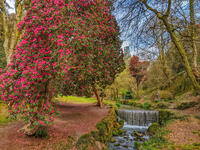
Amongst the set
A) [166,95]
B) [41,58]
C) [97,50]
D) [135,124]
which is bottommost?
[135,124]

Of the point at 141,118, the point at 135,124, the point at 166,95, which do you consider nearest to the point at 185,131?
the point at 141,118

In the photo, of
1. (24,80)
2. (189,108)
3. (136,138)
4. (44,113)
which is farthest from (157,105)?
(24,80)

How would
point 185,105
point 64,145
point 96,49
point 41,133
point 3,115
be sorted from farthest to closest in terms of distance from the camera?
point 185,105, point 3,115, point 96,49, point 41,133, point 64,145

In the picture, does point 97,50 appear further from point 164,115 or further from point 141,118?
point 164,115

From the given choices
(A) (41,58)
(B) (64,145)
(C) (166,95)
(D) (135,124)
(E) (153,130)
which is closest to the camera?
(A) (41,58)

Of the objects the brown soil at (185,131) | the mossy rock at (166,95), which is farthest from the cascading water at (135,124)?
the mossy rock at (166,95)

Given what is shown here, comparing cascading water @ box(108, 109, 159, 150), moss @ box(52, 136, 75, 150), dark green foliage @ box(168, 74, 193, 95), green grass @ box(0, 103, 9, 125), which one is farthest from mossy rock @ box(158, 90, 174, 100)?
green grass @ box(0, 103, 9, 125)

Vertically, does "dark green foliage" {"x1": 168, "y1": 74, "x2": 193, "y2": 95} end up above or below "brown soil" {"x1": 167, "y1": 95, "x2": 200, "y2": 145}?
above

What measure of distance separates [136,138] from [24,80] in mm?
7671

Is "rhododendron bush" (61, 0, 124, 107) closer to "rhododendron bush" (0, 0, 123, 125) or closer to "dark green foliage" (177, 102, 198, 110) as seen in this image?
"rhododendron bush" (0, 0, 123, 125)

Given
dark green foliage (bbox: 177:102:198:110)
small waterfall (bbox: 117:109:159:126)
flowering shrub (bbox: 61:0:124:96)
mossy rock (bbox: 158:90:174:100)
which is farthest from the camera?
mossy rock (bbox: 158:90:174:100)

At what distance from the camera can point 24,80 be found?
3.92 metres

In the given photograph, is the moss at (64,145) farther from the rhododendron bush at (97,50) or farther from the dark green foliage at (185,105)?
the dark green foliage at (185,105)

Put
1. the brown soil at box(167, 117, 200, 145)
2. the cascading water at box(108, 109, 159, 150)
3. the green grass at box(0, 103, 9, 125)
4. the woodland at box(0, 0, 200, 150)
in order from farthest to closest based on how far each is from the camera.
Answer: the cascading water at box(108, 109, 159, 150), the green grass at box(0, 103, 9, 125), the brown soil at box(167, 117, 200, 145), the woodland at box(0, 0, 200, 150)
